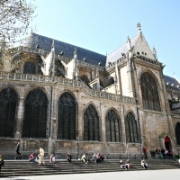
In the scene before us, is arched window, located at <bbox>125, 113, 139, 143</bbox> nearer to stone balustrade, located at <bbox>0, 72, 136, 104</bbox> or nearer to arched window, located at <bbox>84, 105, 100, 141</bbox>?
stone balustrade, located at <bbox>0, 72, 136, 104</bbox>

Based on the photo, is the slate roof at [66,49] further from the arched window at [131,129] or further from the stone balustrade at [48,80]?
the arched window at [131,129]

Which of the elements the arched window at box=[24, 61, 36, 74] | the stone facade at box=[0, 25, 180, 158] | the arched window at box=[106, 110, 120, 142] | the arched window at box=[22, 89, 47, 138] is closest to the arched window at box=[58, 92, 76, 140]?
the stone facade at box=[0, 25, 180, 158]

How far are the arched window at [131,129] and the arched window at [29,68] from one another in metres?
11.2

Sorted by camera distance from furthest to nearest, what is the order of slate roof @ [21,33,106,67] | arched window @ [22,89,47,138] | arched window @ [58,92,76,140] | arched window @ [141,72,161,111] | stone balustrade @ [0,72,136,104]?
1. slate roof @ [21,33,106,67]
2. arched window @ [141,72,161,111]
3. arched window @ [58,92,76,140]
4. stone balustrade @ [0,72,136,104]
5. arched window @ [22,89,47,138]

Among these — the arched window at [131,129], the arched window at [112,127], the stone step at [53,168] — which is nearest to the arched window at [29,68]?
the arched window at [112,127]

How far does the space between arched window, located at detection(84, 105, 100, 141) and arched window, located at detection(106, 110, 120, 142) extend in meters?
1.28

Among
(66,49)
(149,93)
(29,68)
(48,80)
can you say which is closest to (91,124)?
(48,80)

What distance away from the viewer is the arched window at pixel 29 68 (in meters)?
20.9

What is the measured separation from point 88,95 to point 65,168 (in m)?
7.62

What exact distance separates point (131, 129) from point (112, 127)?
7.77 feet

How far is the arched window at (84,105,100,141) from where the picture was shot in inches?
639

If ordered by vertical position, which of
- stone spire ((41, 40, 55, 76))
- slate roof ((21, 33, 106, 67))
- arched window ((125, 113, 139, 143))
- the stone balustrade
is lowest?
arched window ((125, 113, 139, 143))

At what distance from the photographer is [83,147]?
601 inches

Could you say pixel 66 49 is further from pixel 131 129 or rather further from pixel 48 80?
pixel 131 129
